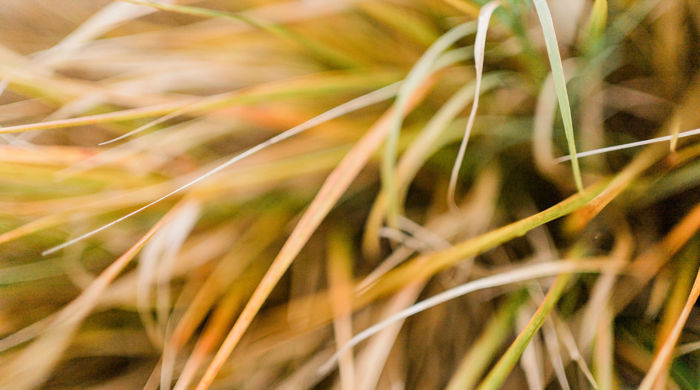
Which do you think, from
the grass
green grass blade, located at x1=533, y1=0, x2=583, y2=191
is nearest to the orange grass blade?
the grass

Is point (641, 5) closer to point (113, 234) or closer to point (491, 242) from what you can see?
point (491, 242)

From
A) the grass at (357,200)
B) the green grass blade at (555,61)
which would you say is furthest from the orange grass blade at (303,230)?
the green grass blade at (555,61)

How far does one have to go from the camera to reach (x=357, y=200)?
1.69 ft

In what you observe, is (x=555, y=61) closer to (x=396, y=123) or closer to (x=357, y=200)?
(x=396, y=123)

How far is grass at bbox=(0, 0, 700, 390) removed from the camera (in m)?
0.41

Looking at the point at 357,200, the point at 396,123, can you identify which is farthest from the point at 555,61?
the point at 357,200

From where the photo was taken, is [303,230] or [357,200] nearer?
[303,230]

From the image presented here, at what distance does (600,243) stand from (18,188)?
440mm

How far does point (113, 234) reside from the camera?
0.48m

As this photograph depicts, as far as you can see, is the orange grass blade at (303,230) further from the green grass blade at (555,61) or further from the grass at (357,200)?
the green grass blade at (555,61)

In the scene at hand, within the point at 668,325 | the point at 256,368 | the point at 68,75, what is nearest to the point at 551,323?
the point at 668,325

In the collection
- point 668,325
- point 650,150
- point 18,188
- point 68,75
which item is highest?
point 68,75

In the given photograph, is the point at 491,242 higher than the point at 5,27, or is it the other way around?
the point at 5,27

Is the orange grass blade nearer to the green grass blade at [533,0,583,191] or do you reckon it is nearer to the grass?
the grass
